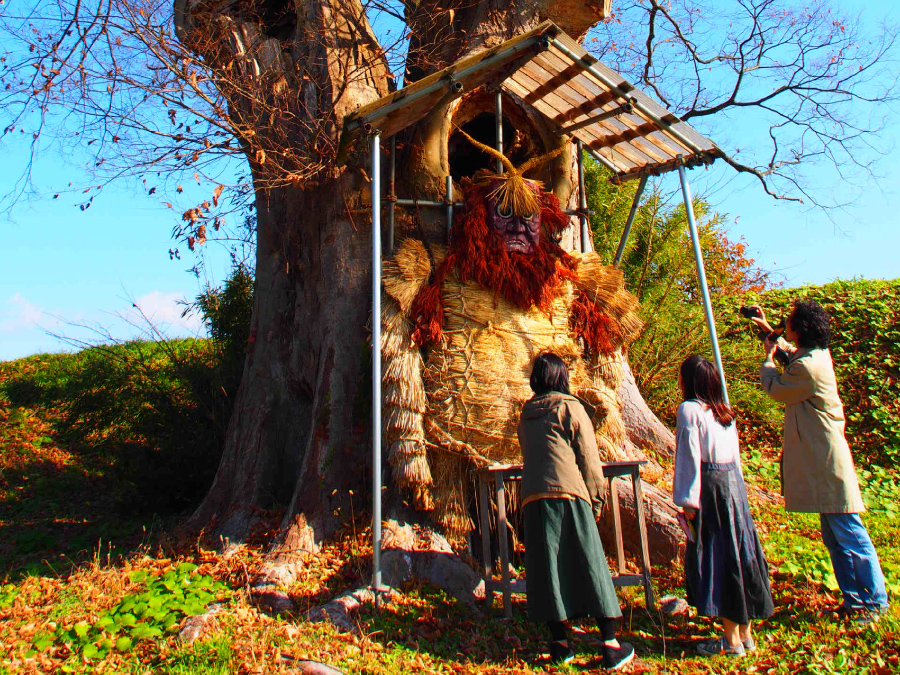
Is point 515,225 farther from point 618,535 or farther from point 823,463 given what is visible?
point 823,463

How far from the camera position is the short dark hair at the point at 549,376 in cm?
368

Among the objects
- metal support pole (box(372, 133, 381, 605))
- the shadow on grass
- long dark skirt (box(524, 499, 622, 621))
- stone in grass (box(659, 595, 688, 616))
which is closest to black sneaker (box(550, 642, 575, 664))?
long dark skirt (box(524, 499, 622, 621))

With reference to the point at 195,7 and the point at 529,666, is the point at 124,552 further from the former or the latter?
the point at 195,7

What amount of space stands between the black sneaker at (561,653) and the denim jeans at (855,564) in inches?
61.8

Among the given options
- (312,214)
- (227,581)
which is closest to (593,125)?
(312,214)

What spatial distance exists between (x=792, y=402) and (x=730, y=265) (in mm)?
14851

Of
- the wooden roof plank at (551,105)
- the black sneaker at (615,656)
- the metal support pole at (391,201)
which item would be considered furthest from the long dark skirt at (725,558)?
the wooden roof plank at (551,105)

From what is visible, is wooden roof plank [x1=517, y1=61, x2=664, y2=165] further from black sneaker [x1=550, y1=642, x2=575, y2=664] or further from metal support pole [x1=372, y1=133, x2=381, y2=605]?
black sneaker [x1=550, y1=642, x2=575, y2=664]

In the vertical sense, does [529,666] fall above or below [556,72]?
below

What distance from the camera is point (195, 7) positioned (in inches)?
241

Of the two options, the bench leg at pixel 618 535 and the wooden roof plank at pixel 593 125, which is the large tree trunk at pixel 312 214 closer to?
the wooden roof plank at pixel 593 125

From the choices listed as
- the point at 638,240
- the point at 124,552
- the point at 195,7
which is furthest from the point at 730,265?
the point at 124,552

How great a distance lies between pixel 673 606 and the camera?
3.96 m

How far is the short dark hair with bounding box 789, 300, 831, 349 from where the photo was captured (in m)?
3.67
